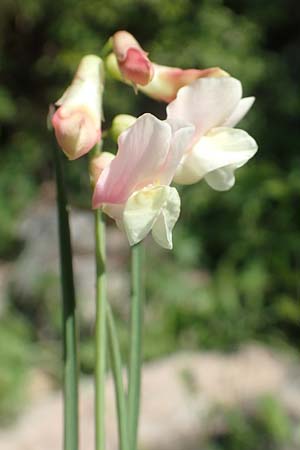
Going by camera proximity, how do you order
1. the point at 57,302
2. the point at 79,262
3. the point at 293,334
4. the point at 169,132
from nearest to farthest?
the point at 169,132
the point at 293,334
the point at 57,302
the point at 79,262

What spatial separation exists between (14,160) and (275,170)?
3.86 feet

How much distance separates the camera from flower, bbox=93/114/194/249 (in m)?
0.62

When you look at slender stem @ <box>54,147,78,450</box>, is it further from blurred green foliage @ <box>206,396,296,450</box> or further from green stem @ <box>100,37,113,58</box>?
blurred green foliage @ <box>206,396,296,450</box>

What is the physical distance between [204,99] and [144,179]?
0.08m

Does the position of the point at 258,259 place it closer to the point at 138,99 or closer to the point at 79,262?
the point at 79,262

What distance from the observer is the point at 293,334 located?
265 centimetres

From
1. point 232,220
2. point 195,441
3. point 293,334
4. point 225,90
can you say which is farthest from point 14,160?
point 225,90

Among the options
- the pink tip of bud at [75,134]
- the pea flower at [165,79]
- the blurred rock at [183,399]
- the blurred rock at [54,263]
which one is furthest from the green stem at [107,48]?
the blurred rock at [54,263]

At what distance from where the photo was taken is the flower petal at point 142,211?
2.05 feet

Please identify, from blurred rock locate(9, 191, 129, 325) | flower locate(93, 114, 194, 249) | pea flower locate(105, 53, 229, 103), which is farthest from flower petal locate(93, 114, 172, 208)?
blurred rock locate(9, 191, 129, 325)

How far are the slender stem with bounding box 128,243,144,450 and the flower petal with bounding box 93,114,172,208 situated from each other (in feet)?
0.41

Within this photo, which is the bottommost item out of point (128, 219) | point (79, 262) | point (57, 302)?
point (128, 219)

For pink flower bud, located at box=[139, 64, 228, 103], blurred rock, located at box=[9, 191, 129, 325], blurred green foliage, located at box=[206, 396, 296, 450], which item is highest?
blurred rock, located at box=[9, 191, 129, 325]

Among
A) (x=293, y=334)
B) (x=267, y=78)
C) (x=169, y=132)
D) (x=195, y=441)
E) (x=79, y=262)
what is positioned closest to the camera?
(x=169, y=132)
